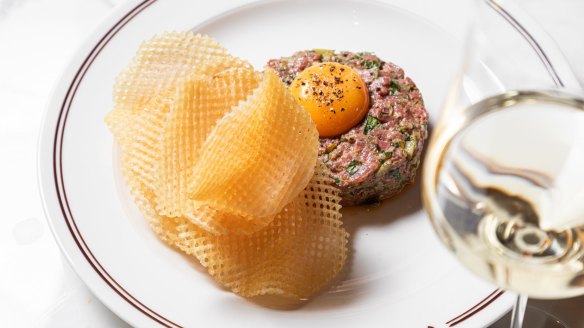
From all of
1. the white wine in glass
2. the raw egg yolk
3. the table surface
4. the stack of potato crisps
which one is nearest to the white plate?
the stack of potato crisps

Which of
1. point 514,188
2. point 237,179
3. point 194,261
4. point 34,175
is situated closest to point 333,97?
point 237,179

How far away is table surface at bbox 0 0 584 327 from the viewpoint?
2936 mm

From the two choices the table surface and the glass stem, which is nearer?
the glass stem

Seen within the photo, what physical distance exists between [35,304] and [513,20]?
2.26 meters

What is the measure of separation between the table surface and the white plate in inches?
8.6

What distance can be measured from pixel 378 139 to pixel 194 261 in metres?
0.86

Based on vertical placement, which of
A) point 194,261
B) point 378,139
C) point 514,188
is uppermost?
point 514,188

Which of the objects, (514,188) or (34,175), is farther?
(34,175)

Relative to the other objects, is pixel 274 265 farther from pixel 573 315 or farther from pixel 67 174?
pixel 573 315

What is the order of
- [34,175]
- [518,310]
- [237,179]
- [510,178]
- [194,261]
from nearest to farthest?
[510,178] < [518,310] < [237,179] < [194,261] < [34,175]

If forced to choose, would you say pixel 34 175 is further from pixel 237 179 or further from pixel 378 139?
pixel 378 139

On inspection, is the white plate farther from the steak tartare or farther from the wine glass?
the wine glass

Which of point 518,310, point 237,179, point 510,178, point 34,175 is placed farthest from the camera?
point 34,175

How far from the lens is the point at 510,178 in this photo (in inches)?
80.4
